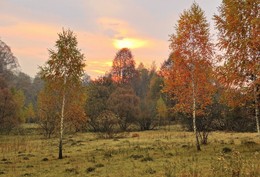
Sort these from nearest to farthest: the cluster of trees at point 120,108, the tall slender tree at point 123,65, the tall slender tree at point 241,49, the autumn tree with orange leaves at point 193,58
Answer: the tall slender tree at point 241,49 → the autumn tree with orange leaves at point 193,58 → the cluster of trees at point 120,108 → the tall slender tree at point 123,65

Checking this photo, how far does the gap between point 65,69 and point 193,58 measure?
11.8 metres

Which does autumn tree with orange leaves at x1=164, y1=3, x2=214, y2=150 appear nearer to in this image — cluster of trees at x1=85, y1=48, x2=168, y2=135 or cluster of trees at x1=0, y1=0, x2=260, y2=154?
cluster of trees at x1=0, y1=0, x2=260, y2=154

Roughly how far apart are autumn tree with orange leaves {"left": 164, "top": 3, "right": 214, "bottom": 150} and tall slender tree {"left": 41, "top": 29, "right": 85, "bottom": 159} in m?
8.65

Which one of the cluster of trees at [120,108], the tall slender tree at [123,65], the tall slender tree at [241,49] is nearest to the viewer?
the tall slender tree at [241,49]

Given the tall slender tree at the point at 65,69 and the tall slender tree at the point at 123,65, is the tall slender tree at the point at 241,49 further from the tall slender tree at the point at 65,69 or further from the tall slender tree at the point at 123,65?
the tall slender tree at the point at 123,65

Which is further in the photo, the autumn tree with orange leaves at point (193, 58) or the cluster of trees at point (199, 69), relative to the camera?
the autumn tree with orange leaves at point (193, 58)

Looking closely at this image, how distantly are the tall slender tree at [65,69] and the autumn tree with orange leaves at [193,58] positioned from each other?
8647mm

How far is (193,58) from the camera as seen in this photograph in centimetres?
2492

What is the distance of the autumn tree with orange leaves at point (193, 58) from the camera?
82.0 ft

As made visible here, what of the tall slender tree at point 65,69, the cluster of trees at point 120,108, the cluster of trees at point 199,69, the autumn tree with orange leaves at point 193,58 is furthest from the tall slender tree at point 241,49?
the cluster of trees at point 120,108

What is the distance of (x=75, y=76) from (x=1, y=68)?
51702mm

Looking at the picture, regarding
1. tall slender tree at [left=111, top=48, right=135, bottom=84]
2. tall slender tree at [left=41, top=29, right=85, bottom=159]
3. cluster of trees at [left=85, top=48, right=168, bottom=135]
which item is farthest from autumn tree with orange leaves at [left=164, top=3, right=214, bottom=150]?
tall slender tree at [left=111, top=48, right=135, bottom=84]

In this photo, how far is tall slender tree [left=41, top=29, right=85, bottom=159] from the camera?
26.1 m

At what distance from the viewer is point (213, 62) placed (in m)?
24.9
